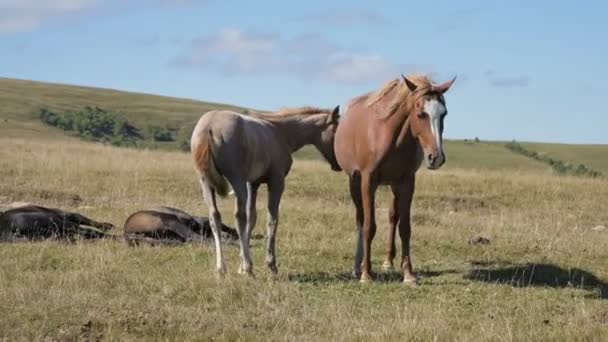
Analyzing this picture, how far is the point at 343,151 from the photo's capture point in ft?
36.6

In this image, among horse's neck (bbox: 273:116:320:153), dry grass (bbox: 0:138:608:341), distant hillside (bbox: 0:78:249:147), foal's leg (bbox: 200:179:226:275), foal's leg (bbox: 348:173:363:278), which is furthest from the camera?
distant hillside (bbox: 0:78:249:147)

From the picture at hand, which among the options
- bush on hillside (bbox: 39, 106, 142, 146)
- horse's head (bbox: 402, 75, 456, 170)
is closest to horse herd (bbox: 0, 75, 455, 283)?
horse's head (bbox: 402, 75, 456, 170)

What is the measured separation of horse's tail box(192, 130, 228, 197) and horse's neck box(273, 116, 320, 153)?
58.1 inches

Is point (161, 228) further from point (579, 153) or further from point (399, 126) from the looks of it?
point (579, 153)

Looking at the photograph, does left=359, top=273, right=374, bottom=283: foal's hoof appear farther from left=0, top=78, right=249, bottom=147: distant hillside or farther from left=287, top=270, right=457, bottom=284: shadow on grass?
left=0, top=78, right=249, bottom=147: distant hillside

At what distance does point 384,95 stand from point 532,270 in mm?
3132

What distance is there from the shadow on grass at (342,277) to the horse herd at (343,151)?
0.24 meters

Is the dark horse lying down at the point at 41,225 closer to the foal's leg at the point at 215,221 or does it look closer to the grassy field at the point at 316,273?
the grassy field at the point at 316,273

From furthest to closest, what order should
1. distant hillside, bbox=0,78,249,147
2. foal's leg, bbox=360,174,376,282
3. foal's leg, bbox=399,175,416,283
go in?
distant hillside, bbox=0,78,249,147 → foal's leg, bbox=399,175,416,283 → foal's leg, bbox=360,174,376,282

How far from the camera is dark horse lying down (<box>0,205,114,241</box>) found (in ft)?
40.2

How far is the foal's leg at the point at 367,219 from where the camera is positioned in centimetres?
1012

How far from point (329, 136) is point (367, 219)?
1.70 m

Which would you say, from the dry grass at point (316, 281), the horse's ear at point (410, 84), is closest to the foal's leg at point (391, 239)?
the dry grass at point (316, 281)

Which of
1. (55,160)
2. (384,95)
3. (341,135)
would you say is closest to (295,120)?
(341,135)
